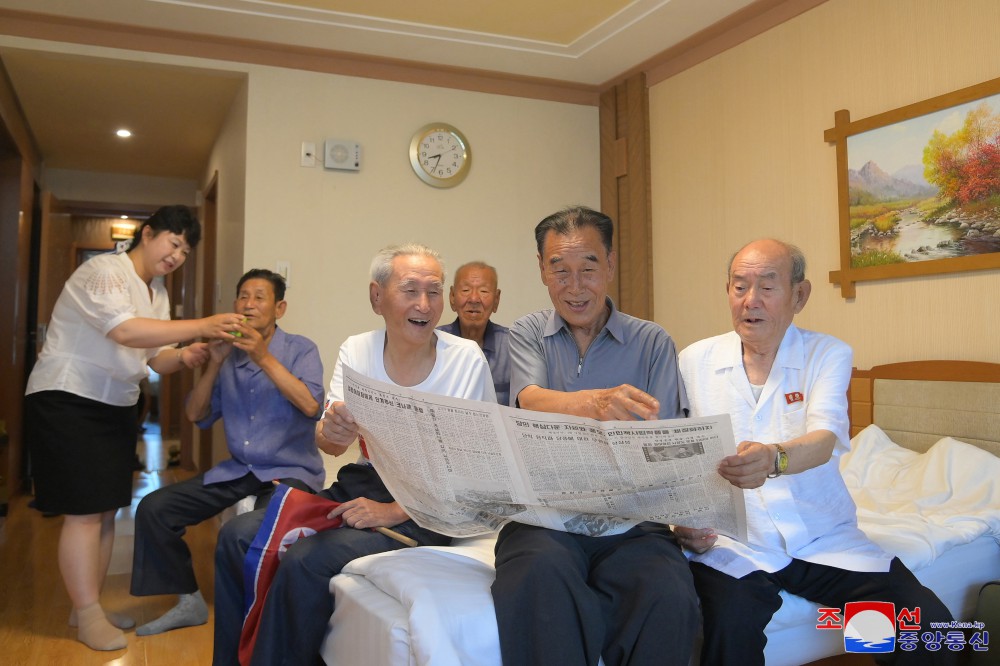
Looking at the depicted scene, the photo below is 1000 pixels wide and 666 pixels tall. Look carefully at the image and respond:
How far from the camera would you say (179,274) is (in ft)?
24.1

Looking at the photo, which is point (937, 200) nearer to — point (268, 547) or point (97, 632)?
point (268, 547)

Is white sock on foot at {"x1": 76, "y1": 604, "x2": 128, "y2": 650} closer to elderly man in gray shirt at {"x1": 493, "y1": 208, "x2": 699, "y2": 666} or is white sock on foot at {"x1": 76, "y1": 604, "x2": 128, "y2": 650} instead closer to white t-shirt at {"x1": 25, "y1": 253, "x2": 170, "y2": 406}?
white t-shirt at {"x1": 25, "y1": 253, "x2": 170, "y2": 406}

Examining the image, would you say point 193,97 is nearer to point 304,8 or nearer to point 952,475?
point 304,8

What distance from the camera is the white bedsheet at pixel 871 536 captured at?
148 centimetres

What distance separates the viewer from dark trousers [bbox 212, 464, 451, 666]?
5.84 feet

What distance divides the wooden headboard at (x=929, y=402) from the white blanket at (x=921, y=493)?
7 centimetres

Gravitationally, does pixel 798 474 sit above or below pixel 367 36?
below

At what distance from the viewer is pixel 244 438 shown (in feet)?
8.73

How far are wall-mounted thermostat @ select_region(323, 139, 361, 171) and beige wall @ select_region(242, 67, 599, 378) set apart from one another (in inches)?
1.8

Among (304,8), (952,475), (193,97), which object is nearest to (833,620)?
(952,475)

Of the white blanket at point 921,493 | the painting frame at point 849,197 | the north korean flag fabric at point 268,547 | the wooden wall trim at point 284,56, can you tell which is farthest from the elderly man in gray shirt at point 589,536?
the wooden wall trim at point 284,56

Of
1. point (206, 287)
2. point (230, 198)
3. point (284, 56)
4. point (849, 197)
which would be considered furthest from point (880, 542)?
point (206, 287)

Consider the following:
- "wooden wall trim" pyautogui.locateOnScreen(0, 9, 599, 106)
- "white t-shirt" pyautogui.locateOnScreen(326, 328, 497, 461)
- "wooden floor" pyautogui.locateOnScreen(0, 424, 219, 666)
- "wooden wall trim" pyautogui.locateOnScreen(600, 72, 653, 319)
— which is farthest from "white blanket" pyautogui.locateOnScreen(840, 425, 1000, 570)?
"wooden wall trim" pyautogui.locateOnScreen(0, 9, 599, 106)

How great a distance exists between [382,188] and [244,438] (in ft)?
6.87
